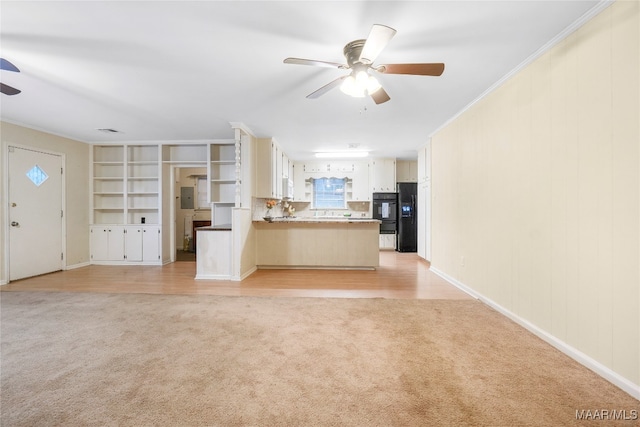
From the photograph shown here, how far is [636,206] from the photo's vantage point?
5.39ft

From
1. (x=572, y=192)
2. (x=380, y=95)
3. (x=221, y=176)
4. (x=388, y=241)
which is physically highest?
(x=380, y=95)

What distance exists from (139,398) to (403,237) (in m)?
→ 6.56

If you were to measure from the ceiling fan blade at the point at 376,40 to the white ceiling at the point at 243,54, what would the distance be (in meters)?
0.24

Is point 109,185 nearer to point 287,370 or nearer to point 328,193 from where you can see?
point 328,193

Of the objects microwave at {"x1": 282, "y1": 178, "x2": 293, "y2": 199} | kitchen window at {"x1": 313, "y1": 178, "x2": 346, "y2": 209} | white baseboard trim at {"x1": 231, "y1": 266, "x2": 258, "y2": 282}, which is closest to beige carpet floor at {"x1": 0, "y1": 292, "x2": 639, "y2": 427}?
white baseboard trim at {"x1": 231, "y1": 266, "x2": 258, "y2": 282}

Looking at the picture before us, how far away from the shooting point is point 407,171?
7801mm

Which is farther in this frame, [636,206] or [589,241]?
[589,241]

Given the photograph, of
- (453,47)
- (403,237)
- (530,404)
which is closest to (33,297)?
(530,404)

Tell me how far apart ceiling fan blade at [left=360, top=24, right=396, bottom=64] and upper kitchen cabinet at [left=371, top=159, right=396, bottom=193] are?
5.54 metres

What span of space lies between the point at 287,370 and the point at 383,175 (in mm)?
6352

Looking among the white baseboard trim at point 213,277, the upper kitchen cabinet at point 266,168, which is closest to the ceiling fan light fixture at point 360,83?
the upper kitchen cabinet at point 266,168

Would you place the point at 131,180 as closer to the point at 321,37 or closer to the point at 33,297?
the point at 33,297

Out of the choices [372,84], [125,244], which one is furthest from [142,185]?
[372,84]
